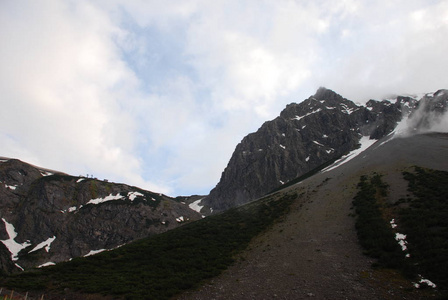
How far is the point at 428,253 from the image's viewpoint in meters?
17.2

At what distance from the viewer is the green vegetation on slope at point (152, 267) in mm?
19219

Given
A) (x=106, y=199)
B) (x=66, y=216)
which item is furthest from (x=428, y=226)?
(x=106, y=199)

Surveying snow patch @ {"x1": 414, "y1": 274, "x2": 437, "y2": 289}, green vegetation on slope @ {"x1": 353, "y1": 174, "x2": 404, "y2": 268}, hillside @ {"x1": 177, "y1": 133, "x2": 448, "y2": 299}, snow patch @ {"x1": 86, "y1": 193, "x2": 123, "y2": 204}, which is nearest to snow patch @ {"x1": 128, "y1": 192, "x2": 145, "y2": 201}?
snow patch @ {"x1": 86, "y1": 193, "x2": 123, "y2": 204}

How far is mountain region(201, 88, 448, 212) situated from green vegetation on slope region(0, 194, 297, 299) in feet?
323

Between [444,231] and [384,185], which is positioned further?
[384,185]

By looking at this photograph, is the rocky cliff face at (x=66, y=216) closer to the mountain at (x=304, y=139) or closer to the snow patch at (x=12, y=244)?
the snow patch at (x=12, y=244)

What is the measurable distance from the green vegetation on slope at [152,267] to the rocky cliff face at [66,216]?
80086 mm

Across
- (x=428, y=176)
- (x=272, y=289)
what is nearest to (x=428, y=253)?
(x=272, y=289)

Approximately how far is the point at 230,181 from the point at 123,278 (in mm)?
138283

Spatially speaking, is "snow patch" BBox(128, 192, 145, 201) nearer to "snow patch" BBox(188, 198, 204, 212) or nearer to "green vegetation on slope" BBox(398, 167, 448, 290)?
"snow patch" BBox(188, 198, 204, 212)

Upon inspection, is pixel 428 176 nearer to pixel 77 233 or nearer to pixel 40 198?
pixel 77 233

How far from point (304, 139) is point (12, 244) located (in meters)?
149

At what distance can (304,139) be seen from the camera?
153250 millimetres

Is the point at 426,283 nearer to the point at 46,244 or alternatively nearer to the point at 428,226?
the point at 428,226
